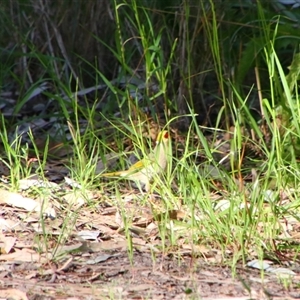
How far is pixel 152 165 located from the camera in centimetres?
416

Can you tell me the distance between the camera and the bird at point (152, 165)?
4.15m

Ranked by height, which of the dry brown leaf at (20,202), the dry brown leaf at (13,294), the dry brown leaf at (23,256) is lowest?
the dry brown leaf at (20,202)

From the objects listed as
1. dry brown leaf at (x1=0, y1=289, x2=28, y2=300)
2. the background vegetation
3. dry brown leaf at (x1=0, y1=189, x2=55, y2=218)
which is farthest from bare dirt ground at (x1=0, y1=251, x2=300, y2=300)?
dry brown leaf at (x1=0, y1=189, x2=55, y2=218)

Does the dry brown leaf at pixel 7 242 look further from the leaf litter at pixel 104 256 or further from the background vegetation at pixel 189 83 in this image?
the background vegetation at pixel 189 83

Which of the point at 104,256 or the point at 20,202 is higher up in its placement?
the point at 104,256

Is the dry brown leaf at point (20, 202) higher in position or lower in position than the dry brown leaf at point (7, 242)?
lower

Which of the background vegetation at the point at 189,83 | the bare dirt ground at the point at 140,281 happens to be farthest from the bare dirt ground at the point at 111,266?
the background vegetation at the point at 189,83

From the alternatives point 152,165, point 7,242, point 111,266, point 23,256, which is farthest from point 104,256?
point 152,165

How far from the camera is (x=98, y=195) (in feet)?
14.2

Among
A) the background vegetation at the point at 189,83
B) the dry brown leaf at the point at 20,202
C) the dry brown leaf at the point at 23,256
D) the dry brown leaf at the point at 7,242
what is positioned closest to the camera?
the dry brown leaf at the point at 23,256

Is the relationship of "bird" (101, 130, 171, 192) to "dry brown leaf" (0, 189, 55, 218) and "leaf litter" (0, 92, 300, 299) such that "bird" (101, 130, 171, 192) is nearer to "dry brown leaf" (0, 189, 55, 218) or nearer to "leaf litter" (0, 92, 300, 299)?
"leaf litter" (0, 92, 300, 299)

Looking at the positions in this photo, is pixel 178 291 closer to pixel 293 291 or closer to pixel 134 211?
pixel 293 291

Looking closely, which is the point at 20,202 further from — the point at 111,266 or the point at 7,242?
the point at 111,266

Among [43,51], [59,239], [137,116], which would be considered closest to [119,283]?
[59,239]
